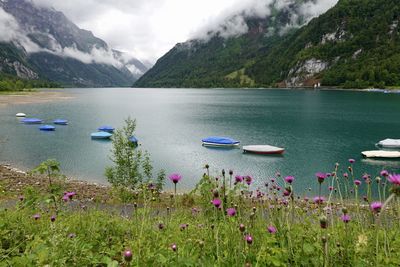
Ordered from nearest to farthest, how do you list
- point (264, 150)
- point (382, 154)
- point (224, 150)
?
point (382, 154) → point (264, 150) → point (224, 150)

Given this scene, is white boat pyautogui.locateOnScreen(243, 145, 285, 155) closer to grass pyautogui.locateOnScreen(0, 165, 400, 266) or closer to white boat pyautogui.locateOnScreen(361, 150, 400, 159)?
white boat pyautogui.locateOnScreen(361, 150, 400, 159)

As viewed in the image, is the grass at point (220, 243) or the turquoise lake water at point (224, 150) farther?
the turquoise lake water at point (224, 150)

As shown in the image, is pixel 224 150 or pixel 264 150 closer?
pixel 264 150

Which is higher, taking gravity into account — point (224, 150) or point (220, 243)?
point (220, 243)

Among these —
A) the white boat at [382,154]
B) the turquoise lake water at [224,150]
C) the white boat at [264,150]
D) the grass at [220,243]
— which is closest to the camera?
the grass at [220,243]

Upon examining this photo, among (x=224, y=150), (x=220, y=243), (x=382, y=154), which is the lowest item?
(x=224, y=150)

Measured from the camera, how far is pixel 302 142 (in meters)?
60.3

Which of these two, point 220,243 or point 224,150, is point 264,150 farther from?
point 220,243

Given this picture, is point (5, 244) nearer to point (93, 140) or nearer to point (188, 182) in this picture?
point (188, 182)

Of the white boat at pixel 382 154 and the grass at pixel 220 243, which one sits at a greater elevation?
the grass at pixel 220 243

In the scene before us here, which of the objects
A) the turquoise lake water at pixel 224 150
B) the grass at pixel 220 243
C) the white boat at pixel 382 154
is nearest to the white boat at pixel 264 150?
the turquoise lake water at pixel 224 150

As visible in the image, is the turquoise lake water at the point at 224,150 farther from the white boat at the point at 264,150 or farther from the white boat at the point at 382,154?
the white boat at the point at 264,150

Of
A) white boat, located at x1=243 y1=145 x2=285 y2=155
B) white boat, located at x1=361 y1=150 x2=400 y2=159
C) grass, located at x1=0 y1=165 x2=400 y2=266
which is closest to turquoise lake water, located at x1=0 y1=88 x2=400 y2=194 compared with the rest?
white boat, located at x1=361 y1=150 x2=400 y2=159

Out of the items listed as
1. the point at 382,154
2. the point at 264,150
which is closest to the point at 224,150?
the point at 264,150
